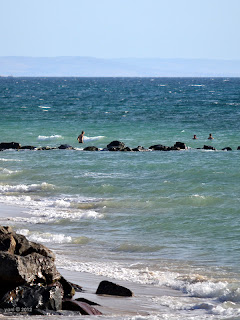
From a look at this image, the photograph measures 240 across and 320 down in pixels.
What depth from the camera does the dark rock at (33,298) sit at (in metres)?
10.2

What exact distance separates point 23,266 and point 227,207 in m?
11.6

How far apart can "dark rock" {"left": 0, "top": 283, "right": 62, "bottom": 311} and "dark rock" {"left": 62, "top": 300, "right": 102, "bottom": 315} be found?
13 centimetres

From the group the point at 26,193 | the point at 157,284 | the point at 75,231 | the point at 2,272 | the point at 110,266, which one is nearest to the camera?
the point at 2,272

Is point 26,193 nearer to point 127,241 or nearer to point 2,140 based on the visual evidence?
point 127,241

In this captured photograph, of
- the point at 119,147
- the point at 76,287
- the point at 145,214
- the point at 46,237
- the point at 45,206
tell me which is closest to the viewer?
the point at 76,287

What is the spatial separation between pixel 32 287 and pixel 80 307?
2.91 feet

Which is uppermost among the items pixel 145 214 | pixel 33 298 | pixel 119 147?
pixel 33 298

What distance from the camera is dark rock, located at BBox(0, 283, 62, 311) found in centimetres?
1016

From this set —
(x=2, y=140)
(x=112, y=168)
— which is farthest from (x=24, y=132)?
(x=112, y=168)

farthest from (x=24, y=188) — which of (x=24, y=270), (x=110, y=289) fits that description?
(x=24, y=270)

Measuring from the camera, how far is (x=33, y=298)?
33.7ft

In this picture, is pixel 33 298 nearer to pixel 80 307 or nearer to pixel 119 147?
pixel 80 307

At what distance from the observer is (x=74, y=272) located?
13.5 metres

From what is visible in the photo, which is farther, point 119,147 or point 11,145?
point 11,145
